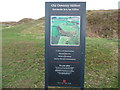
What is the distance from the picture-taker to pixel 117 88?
8367 millimetres

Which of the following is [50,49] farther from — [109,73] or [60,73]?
[109,73]

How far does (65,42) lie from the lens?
6.13 m

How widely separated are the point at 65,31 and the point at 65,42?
316mm

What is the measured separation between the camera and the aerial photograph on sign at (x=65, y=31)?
6102 mm

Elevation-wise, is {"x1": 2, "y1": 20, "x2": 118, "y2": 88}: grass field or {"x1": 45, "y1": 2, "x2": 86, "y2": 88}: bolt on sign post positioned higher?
{"x1": 45, "y1": 2, "x2": 86, "y2": 88}: bolt on sign post

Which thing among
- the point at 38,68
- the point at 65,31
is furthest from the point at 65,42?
the point at 38,68

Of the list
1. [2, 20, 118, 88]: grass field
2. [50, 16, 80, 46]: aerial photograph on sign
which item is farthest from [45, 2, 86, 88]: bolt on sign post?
[2, 20, 118, 88]: grass field

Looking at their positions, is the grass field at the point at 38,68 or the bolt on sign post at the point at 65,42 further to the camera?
the grass field at the point at 38,68

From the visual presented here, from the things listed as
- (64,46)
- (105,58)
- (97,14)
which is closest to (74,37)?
(64,46)

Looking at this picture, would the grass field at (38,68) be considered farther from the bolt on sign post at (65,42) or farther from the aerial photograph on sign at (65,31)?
the aerial photograph on sign at (65,31)

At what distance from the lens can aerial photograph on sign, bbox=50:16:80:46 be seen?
240 inches

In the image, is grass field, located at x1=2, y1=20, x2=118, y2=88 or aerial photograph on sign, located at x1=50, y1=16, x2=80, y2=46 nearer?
aerial photograph on sign, located at x1=50, y1=16, x2=80, y2=46

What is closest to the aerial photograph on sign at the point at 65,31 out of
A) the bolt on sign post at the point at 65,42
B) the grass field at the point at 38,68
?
the bolt on sign post at the point at 65,42

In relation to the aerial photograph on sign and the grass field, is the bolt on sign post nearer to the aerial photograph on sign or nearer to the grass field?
the aerial photograph on sign
